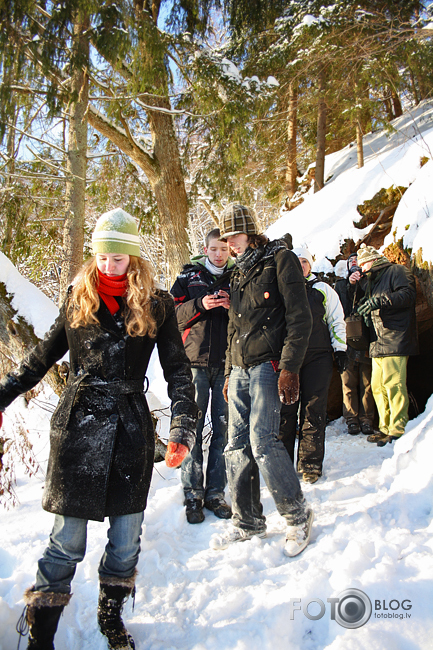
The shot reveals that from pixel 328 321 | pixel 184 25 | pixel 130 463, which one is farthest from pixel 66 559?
pixel 184 25

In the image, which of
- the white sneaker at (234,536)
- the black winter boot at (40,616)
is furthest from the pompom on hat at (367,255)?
the black winter boot at (40,616)

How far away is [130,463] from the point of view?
5.64ft

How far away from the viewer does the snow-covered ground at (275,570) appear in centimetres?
170

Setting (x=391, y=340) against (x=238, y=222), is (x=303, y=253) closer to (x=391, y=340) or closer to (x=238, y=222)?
(x=391, y=340)

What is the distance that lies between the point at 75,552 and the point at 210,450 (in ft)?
5.22

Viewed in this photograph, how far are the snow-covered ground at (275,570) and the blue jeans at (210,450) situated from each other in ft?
0.63

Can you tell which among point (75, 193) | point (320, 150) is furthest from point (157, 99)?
point (320, 150)

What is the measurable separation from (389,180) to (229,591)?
7.17 metres

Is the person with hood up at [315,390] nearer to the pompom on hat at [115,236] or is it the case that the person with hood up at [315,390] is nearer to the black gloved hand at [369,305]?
the black gloved hand at [369,305]

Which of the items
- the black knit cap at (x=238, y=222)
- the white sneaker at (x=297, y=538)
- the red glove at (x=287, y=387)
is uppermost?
the black knit cap at (x=238, y=222)

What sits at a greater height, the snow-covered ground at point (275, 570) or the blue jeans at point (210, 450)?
the blue jeans at point (210, 450)

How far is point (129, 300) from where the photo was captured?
1842 mm

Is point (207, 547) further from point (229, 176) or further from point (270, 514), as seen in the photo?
point (229, 176)

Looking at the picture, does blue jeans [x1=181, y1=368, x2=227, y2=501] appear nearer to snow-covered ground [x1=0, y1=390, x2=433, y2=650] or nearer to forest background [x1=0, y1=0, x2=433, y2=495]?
snow-covered ground [x1=0, y1=390, x2=433, y2=650]
